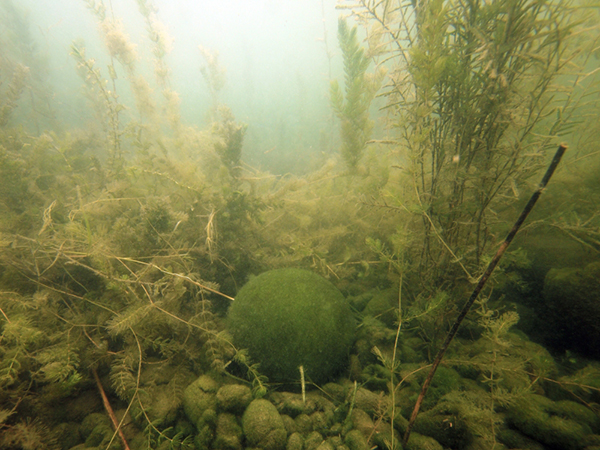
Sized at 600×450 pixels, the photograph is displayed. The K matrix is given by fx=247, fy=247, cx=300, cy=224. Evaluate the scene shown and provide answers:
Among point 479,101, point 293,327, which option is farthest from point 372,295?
point 479,101

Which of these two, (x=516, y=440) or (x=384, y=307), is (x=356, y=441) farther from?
(x=384, y=307)

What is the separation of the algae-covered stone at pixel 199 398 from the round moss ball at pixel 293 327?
42cm

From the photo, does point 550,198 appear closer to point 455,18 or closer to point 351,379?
point 455,18

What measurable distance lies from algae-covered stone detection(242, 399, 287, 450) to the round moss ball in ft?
1.38

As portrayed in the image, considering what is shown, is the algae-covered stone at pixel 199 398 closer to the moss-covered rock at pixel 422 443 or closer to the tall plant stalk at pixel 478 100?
the moss-covered rock at pixel 422 443

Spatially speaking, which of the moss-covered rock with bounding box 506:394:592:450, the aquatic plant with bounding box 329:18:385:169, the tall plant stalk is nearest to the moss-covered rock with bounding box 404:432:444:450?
the moss-covered rock with bounding box 506:394:592:450

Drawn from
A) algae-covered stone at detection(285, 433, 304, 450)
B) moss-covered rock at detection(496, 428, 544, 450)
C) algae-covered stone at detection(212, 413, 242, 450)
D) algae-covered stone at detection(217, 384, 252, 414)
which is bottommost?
moss-covered rock at detection(496, 428, 544, 450)

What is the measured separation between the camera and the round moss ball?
7.75 ft

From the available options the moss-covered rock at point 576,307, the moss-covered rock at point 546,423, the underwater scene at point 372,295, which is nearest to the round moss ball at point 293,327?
the underwater scene at point 372,295

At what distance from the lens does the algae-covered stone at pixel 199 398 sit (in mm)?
Answer: 2011

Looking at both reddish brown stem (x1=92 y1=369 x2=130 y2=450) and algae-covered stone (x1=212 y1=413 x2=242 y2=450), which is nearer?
algae-covered stone (x1=212 y1=413 x2=242 y2=450)

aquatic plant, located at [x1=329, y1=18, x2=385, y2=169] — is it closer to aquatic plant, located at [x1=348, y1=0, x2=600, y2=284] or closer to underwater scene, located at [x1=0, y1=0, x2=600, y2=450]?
underwater scene, located at [x1=0, y1=0, x2=600, y2=450]

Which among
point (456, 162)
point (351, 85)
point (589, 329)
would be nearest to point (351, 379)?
point (456, 162)

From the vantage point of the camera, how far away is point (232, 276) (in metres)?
Result: 3.30
